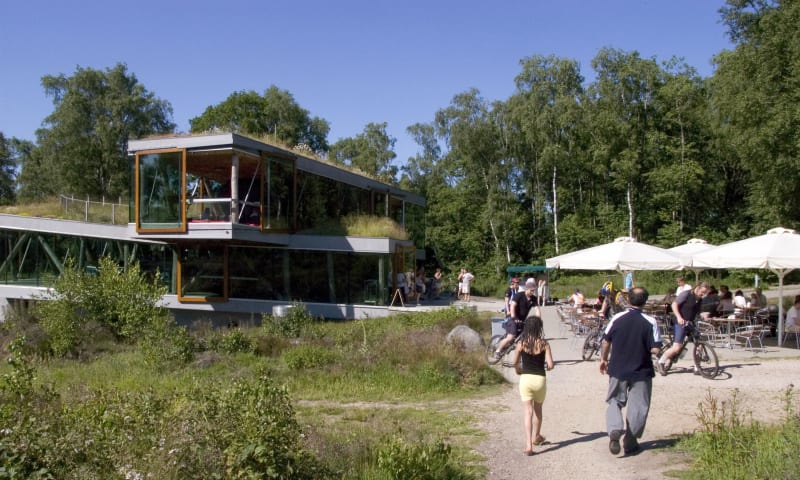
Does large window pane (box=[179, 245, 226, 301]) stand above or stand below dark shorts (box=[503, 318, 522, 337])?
above

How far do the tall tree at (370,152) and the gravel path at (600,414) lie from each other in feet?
128

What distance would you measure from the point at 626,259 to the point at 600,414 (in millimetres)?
7958

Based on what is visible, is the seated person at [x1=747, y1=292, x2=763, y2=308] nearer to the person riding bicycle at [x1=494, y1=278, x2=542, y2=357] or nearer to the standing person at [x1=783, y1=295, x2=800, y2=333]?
the standing person at [x1=783, y1=295, x2=800, y2=333]

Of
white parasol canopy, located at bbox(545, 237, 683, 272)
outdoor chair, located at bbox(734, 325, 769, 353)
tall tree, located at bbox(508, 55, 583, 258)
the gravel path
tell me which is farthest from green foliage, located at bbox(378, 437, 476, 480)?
tall tree, located at bbox(508, 55, 583, 258)

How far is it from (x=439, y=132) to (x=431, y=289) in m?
18.4

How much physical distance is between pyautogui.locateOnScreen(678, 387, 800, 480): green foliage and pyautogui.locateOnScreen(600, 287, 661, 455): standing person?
1.99ft

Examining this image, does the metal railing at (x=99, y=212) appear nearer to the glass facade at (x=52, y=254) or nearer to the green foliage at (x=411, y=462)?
the glass facade at (x=52, y=254)

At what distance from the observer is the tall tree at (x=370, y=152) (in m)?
51.8

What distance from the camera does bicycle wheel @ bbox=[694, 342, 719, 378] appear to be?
11.1 metres

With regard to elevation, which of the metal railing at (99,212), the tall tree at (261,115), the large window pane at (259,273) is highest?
the tall tree at (261,115)

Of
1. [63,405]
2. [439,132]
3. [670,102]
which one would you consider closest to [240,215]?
[63,405]

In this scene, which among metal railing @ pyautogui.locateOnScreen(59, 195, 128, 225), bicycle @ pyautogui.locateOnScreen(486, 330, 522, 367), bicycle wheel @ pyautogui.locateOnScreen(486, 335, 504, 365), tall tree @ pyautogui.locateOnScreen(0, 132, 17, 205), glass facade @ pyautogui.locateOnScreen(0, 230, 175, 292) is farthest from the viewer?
tall tree @ pyautogui.locateOnScreen(0, 132, 17, 205)

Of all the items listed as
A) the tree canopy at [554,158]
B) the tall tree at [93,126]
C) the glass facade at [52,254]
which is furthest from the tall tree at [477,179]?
the glass facade at [52,254]

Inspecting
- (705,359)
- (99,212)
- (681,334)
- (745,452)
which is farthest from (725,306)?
(99,212)
